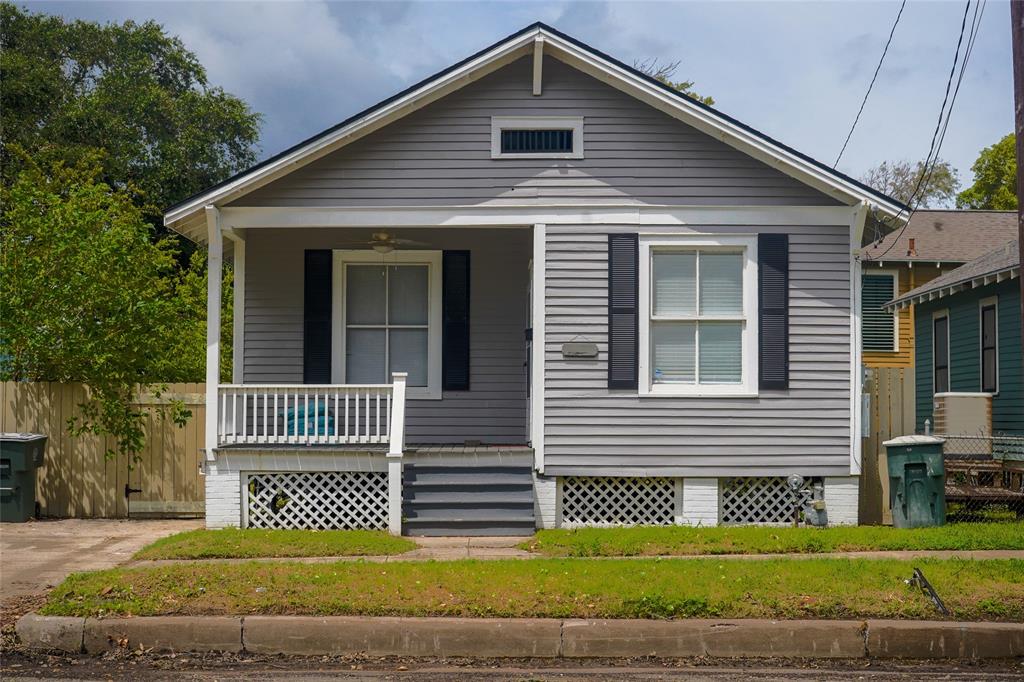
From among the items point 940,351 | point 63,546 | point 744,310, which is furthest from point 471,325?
point 940,351

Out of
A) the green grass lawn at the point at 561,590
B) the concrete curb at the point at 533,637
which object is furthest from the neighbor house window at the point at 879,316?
the concrete curb at the point at 533,637

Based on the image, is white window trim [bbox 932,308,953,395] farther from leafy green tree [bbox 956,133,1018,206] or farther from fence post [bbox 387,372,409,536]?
leafy green tree [bbox 956,133,1018,206]

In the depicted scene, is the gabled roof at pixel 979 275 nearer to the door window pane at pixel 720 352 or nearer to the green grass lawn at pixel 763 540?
the door window pane at pixel 720 352

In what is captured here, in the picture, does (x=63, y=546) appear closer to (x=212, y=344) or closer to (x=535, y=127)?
(x=212, y=344)

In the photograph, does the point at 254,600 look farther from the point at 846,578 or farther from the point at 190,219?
the point at 190,219

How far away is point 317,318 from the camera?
537 inches

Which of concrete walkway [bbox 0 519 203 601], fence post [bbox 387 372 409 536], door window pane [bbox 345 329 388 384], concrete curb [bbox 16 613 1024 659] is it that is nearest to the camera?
concrete curb [bbox 16 613 1024 659]

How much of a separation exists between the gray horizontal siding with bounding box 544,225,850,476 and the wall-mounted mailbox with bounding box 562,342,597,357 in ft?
0.27

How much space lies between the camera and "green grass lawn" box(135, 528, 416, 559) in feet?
33.6

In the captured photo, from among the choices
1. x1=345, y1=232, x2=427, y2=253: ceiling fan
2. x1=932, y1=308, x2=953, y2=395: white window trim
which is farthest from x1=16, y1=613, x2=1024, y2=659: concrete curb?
x1=932, y1=308, x2=953, y2=395: white window trim

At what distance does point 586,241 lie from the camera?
40.6 feet

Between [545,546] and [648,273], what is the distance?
11.3 ft

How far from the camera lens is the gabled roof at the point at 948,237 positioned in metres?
26.8

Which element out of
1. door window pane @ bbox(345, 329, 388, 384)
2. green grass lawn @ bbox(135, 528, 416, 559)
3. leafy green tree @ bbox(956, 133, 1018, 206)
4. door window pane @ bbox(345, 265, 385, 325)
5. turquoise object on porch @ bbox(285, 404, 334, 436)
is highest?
leafy green tree @ bbox(956, 133, 1018, 206)
